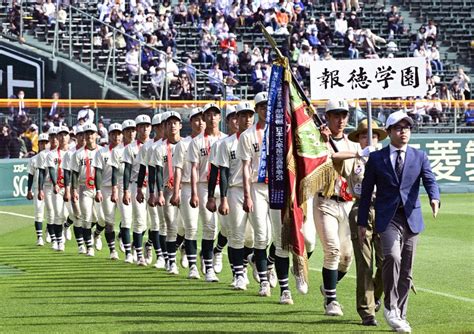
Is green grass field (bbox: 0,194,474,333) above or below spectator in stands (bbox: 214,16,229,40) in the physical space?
below

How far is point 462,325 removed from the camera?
12.2 m

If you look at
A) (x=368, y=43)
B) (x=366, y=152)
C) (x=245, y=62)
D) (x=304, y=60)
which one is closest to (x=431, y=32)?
(x=368, y=43)

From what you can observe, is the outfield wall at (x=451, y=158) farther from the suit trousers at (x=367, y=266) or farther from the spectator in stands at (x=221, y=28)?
the suit trousers at (x=367, y=266)

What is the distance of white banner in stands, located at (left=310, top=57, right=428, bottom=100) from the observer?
1412cm

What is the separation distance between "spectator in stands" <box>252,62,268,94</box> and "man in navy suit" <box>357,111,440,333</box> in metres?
27.6

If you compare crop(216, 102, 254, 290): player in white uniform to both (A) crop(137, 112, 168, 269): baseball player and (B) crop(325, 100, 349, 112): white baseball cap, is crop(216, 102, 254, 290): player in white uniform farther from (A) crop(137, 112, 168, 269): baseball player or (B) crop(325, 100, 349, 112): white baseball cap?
(A) crop(137, 112, 168, 269): baseball player

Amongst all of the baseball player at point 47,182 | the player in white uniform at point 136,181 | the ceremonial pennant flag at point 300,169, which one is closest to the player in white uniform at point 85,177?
the baseball player at point 47,182

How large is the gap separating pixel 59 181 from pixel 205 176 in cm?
733

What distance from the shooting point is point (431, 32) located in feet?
149

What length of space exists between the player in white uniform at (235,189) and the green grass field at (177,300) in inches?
16.9

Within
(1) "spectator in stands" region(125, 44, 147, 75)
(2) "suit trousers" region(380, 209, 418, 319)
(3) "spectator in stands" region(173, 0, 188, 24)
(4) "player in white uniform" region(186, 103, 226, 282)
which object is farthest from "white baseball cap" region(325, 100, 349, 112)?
(3) "spectator in stands" region(173, 0, 188, 24)

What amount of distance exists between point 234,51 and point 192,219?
24.1 m

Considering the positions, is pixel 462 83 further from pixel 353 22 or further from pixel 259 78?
pixel 259 78

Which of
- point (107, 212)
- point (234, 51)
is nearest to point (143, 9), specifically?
point (234, 51)
